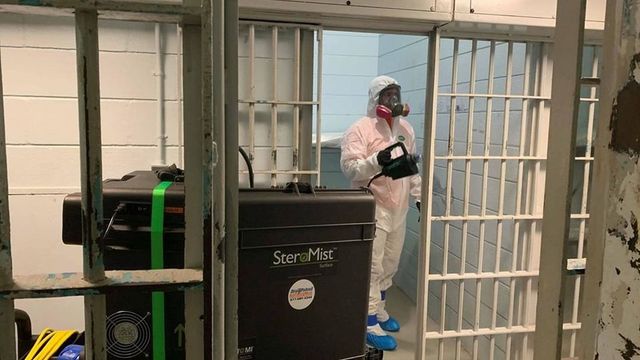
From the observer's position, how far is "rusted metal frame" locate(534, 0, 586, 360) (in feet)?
2.69

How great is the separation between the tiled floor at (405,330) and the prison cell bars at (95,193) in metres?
2.15

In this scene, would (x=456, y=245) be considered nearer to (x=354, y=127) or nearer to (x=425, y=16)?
(x=354, y=127)

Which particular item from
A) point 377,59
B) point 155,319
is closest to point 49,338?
point 155,319

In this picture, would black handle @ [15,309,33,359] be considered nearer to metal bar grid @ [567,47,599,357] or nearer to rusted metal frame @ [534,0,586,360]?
rusted metal frame @ [534,0,586,360]

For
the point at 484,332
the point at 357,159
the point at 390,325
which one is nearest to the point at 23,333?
the point at 484,332

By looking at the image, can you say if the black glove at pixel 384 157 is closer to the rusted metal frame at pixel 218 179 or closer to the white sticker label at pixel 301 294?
the white sticker label at pixel 301 294

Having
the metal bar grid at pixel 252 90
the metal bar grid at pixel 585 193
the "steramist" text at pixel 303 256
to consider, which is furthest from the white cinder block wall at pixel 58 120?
the metal bar grid at pixel 585 193

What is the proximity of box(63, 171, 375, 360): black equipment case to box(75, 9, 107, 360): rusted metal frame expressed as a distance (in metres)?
0.20

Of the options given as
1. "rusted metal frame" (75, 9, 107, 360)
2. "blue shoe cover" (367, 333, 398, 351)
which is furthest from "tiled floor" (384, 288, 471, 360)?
"rusted metal frame" (75, 9, 107, 360)

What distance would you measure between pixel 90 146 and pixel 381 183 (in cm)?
258

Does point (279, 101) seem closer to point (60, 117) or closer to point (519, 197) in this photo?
point (60, 117)

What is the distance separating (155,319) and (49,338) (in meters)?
0.37

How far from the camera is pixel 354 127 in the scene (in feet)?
10.6

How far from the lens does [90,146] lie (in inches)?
28.4
